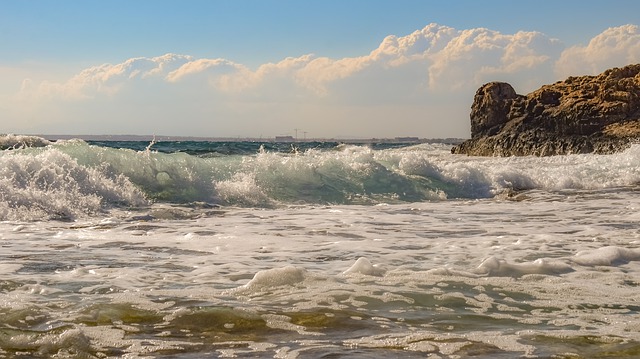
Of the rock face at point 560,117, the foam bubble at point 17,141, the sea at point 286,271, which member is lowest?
the sea at point 286,271

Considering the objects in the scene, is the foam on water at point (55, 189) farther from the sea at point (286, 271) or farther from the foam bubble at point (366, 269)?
the foam bubble at point (366, 269)

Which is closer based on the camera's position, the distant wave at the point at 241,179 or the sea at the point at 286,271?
the sea at the point at 286,271

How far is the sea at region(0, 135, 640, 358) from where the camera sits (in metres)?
3.62

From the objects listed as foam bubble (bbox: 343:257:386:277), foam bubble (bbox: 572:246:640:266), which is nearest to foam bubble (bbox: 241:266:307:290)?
foam bubble (bbox: 343:257:386:277)

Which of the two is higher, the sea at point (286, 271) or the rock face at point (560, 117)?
the rock face at point (560, 117)

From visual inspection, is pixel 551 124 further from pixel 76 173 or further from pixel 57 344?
pixel 57 344

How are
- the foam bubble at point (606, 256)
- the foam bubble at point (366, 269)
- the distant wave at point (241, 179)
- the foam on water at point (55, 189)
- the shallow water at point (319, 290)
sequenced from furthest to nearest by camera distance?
1. the distant wave at point (241, 179)
2. the foam on water at point (55, 189)
3. the foam bubble at point (606, 256)
4. the foam bubble at point (366, 269)
5. the shallow water at point (319, 290)

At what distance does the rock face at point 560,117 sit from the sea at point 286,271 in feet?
56.4

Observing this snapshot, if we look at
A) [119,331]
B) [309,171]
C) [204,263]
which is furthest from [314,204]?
[119,331]

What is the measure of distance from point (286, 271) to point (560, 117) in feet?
93.1

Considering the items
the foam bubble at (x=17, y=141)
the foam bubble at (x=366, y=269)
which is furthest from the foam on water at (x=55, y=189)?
the foam bubble at (x=17, y=141)

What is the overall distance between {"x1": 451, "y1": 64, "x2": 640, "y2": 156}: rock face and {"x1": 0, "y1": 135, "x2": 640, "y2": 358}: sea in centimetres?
1718

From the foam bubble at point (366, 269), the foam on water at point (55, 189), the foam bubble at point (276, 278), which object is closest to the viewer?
the foam bubble at point (276, 278)

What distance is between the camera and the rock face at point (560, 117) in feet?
94.1
